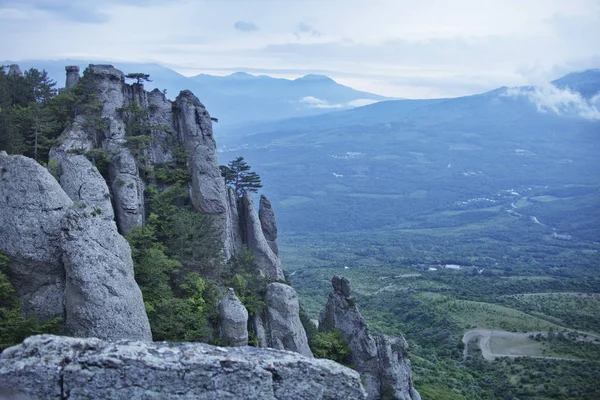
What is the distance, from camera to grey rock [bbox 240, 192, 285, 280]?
3469cm

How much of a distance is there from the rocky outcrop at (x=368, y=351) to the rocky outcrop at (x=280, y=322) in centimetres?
366

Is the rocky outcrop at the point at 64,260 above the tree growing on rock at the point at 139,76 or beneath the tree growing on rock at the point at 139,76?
beneath

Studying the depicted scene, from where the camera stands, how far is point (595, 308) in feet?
258

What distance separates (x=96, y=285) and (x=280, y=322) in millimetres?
12066

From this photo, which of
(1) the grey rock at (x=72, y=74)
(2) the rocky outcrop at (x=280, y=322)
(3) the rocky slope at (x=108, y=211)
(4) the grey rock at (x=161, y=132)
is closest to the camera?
(3) the rocky slope at (x=108, y=211)

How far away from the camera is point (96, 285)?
18422 mm

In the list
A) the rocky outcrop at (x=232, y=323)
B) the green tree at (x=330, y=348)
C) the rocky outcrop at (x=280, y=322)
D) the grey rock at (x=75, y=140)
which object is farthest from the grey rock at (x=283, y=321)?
the grey rock at (x=75, y=140)

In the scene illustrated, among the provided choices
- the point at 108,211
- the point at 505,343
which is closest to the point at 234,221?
the point at 108,211

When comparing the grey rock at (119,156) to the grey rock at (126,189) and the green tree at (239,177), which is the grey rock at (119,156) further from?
the green tree at (239,177)

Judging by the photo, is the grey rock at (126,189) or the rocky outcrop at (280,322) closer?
the grey rock at (126,189)

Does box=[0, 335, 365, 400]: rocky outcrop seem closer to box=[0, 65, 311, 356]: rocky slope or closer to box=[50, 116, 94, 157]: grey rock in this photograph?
box=[0, 65, 311, 356]: rocky slope

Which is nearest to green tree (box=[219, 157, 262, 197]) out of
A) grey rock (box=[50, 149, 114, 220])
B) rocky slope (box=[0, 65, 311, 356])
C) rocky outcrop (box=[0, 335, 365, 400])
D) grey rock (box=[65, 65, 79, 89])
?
rocky slope (box=[0, 65, 311, 356])

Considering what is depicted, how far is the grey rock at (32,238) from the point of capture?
743 inches

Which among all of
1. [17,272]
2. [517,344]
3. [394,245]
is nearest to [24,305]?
[17,272]
